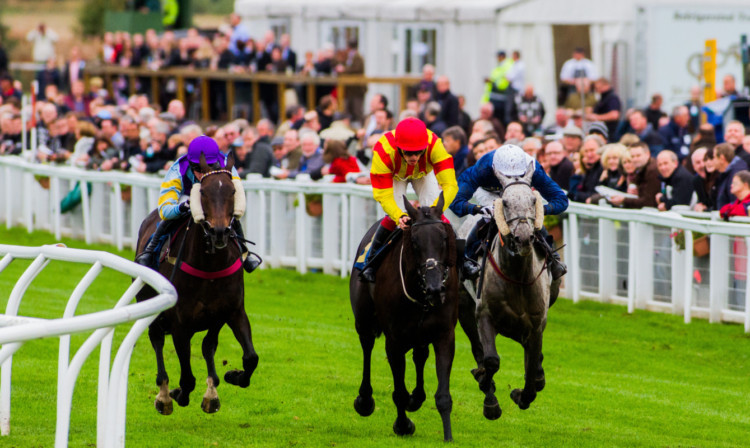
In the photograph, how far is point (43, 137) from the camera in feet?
61.8

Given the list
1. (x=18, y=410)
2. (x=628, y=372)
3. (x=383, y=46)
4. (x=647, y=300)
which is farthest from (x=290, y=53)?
(x=18, y=410)

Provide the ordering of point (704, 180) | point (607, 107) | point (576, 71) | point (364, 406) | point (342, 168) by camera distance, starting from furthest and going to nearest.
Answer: point (576, 71) < point (607, 107) < point (342, 168) < point (704, 180) < point (364, 406)

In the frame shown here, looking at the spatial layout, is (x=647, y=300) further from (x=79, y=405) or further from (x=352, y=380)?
(x=79, y=405)

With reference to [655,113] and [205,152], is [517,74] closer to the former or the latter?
[655,113]

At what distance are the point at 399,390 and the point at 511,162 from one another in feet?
4.99

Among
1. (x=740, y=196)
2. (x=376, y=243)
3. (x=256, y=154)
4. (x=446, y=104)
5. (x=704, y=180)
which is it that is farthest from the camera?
(x=446, y=104)

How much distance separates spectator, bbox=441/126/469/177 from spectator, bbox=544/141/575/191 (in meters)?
0.80

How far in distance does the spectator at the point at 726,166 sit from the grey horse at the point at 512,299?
12.0ft

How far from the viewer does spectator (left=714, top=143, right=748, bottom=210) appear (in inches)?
441

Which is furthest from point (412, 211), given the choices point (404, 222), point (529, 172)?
point (529, 172)

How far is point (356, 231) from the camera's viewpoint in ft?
44.8

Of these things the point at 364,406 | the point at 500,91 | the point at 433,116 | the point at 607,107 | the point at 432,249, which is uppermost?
the point at 500,91

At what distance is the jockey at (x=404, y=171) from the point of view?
7.62 m

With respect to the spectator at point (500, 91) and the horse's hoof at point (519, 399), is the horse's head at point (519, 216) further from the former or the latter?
the spectator at point (500, 91)
